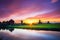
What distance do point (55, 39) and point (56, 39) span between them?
10 cm

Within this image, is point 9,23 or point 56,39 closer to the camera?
point 56,39

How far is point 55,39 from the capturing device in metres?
12.2

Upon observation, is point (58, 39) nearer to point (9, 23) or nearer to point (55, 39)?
point (55, 39)

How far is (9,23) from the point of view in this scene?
4656cm

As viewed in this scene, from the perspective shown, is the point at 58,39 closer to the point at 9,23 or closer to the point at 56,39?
the point at 56,39

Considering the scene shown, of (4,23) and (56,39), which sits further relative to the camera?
(4,23)

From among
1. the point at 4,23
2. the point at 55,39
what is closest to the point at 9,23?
the point at 4,23

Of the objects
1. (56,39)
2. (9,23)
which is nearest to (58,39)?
(56,39)

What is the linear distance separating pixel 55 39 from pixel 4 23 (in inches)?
1300

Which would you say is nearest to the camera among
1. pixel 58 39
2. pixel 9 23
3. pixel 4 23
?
pixel 58 39

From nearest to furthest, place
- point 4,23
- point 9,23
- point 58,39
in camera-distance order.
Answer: point 58,39 < point 4,23 < point 9,23

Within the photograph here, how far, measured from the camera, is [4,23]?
43000 mm

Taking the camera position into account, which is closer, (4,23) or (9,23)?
(4,23)

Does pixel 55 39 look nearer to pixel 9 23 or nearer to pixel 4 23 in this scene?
pixel 4 23
